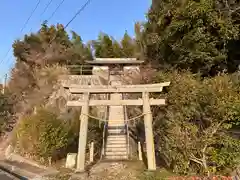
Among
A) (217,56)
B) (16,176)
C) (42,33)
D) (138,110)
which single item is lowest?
(16,176)

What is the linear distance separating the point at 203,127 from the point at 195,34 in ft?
15.7

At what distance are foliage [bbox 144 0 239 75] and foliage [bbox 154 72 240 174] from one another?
351 centimetres

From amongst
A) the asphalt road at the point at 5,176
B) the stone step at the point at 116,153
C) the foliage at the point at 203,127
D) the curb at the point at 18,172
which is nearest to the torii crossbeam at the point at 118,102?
the foliage at the point at 203,127

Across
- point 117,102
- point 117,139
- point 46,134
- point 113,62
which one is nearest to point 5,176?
point 46,134

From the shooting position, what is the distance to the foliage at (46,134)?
41.5 ft

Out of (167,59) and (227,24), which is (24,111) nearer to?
(167,59)

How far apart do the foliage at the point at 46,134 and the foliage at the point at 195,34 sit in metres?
6.22

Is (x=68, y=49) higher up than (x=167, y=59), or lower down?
higher up

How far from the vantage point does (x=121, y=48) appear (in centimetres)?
3309

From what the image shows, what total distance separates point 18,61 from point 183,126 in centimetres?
2089

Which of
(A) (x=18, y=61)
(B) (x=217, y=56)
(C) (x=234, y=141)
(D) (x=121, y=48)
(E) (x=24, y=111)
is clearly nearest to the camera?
(C) (x=234, y=141)

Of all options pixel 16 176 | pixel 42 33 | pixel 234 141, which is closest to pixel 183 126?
pixel 234 141

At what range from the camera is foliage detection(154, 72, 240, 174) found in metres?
9.08

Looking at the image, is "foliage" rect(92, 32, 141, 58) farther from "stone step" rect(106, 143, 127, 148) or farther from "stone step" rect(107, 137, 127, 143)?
"stone step" rect(106, 143, 127, 148)
